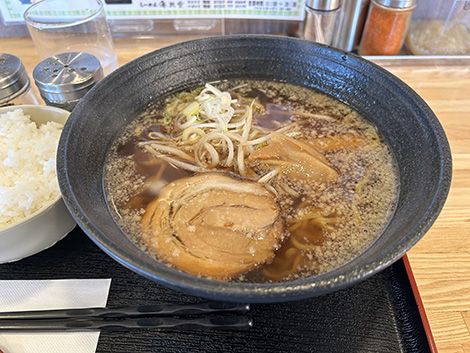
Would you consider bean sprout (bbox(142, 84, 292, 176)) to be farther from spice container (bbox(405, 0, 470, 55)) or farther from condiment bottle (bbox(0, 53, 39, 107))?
spice container (bbox(405, 0, 470, 55))

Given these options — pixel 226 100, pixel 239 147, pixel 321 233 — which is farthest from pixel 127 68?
pixel 321 233

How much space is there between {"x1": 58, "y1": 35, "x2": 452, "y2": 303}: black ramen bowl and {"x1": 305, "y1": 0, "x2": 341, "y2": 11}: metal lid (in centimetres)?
69

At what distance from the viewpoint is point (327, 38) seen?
243cm

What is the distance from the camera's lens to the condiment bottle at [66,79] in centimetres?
167

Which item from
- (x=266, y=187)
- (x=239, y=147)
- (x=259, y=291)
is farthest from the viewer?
(x=239, y=147)

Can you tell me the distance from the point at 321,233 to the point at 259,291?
491mm

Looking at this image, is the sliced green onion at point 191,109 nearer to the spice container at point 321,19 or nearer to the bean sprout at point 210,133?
the bean sprout at point 210,133

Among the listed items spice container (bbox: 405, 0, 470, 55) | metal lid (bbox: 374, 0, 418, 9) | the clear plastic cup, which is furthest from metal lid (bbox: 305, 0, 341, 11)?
the clear plastic cup

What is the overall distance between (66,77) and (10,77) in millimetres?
282

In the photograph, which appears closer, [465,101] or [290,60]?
[290,60]

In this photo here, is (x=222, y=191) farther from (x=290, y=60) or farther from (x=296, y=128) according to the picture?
(x=290, y=60)

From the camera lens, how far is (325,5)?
226 centimetres

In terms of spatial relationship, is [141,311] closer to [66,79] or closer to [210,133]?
[210,133]

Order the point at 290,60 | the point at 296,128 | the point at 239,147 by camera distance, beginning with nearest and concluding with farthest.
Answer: the point at 239,147
the point at 296,128
the point at 290,60
